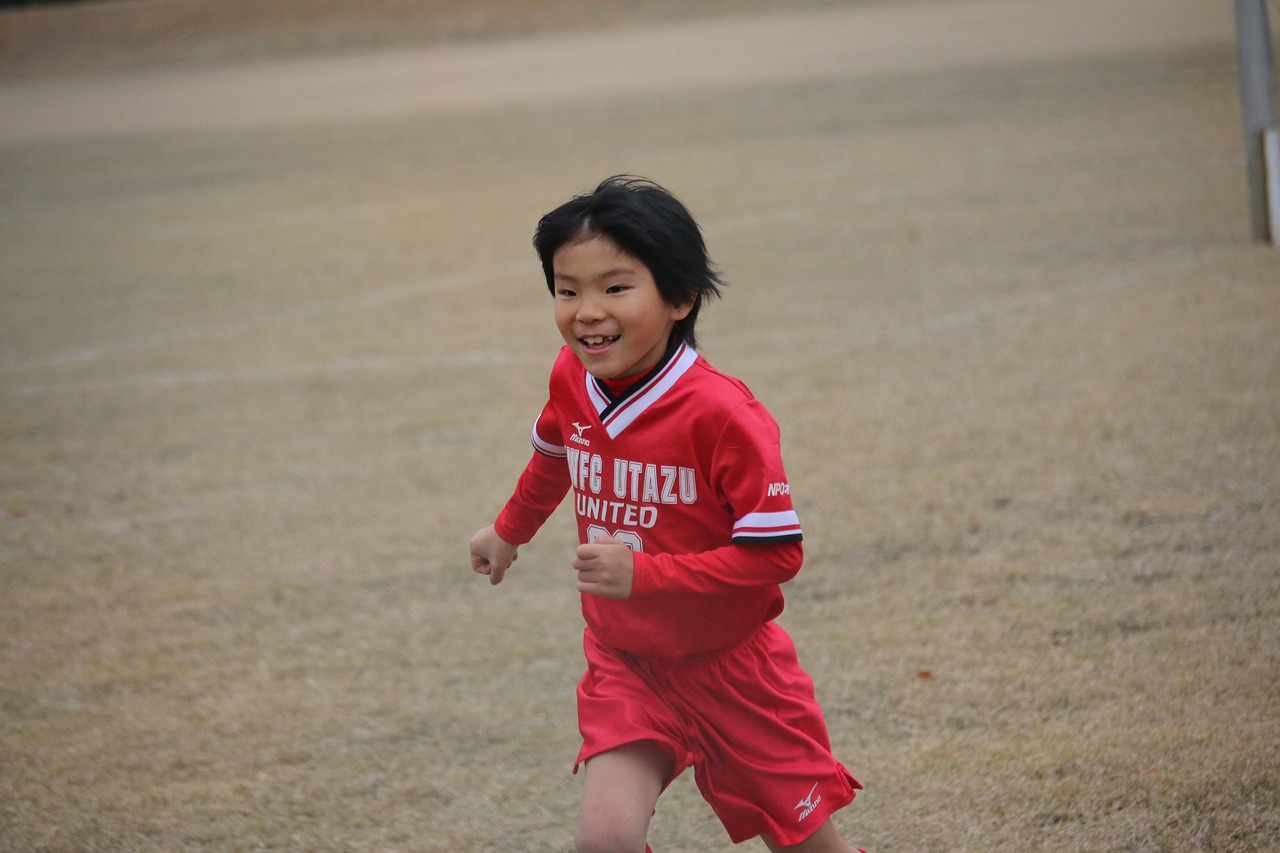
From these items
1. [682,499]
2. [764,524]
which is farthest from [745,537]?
[682,499]

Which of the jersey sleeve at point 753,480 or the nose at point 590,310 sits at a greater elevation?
the nose at point 590,310

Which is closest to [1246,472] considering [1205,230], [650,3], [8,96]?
[1205,230]

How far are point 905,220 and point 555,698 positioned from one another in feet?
21.6

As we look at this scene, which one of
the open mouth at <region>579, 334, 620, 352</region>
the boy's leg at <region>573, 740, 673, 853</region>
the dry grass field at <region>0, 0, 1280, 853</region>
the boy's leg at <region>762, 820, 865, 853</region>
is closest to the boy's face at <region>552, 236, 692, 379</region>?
the open mouth at <region>579, 334, 620, 352</region>

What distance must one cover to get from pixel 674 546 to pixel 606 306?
38 cm

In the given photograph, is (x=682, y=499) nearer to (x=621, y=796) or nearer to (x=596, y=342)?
(x=596, y=342)

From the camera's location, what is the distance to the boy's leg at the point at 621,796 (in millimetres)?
2012

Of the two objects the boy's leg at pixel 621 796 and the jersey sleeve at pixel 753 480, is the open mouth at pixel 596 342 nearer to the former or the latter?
the jersey sleeve at pixel 753 480

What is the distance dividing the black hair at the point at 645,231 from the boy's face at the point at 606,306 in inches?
0.7

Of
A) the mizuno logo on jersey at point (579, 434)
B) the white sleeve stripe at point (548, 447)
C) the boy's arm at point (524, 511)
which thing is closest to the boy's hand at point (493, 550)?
the boy's arm at point (524, 511)

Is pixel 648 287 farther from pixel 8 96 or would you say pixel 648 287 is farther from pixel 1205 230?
pixel 8 96

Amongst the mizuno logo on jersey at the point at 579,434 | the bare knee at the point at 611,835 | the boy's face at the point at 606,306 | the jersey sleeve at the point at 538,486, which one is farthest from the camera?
the jersey sleeve at the point at 538,486

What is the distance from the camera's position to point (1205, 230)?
7.97m

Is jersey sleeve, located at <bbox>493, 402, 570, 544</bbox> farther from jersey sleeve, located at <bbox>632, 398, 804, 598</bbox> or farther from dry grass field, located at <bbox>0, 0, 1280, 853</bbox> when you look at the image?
dry grass field, located at <bbox>0, 0, 1280, 853</bbox>
